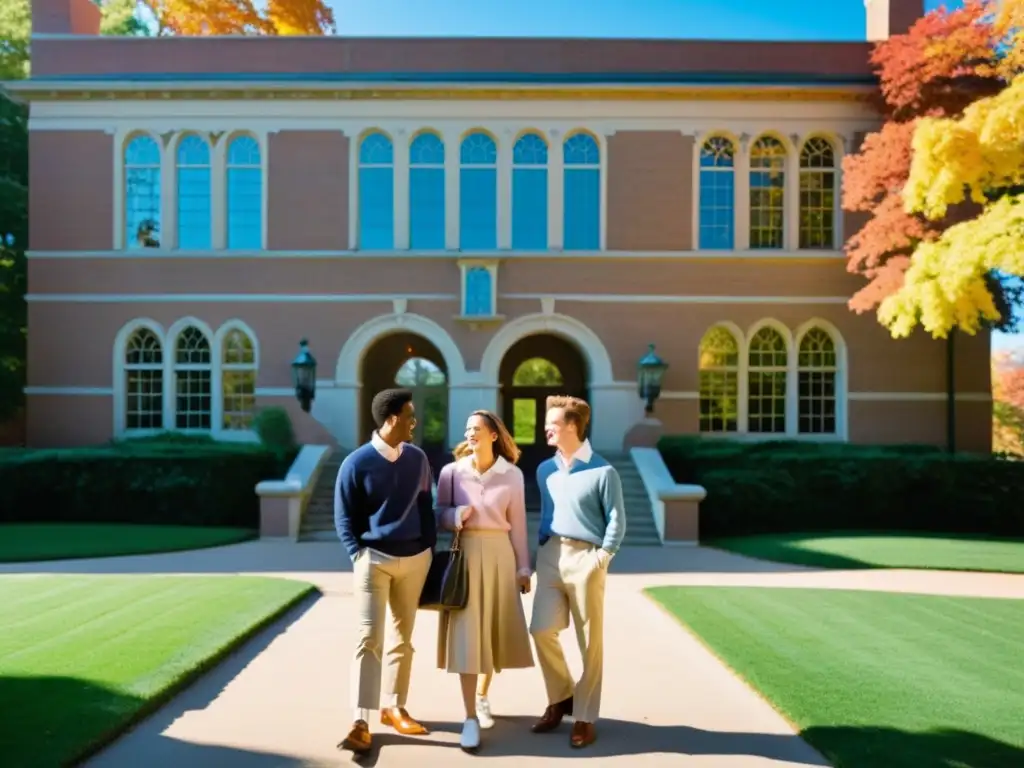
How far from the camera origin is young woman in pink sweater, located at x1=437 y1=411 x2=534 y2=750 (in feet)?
17.1

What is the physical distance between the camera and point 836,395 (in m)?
19.6

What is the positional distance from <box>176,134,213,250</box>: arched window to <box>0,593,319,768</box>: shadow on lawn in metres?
14.9

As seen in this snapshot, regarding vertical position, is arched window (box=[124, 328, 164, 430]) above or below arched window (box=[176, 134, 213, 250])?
below

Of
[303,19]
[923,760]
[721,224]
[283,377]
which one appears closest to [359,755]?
[923,760]

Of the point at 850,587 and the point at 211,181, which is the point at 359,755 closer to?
the point at 850,587

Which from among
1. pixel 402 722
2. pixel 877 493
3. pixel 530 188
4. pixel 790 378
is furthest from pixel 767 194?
pixel 402 722

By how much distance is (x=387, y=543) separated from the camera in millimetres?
5176

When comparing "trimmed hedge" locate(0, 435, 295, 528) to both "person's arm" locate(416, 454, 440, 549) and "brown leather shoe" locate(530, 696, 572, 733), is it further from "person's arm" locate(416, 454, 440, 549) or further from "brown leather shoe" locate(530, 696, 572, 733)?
"brown leather shoe" locate(530, 696, 572, 733)

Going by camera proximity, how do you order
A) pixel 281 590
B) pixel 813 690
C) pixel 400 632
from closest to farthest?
pixel 400 632 → pixel 813 690 → pixel 281 590

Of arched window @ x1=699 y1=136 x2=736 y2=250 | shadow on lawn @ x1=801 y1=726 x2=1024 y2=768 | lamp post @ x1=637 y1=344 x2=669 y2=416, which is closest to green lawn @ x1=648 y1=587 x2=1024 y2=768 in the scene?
shadow on lawn @ x1=801 y1=726 x2=1024 y2=768

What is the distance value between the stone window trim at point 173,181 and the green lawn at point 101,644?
10520mm

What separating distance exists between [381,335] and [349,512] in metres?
14.5

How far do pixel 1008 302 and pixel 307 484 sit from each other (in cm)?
1395

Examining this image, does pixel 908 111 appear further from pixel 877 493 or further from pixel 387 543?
pixel 387 543
